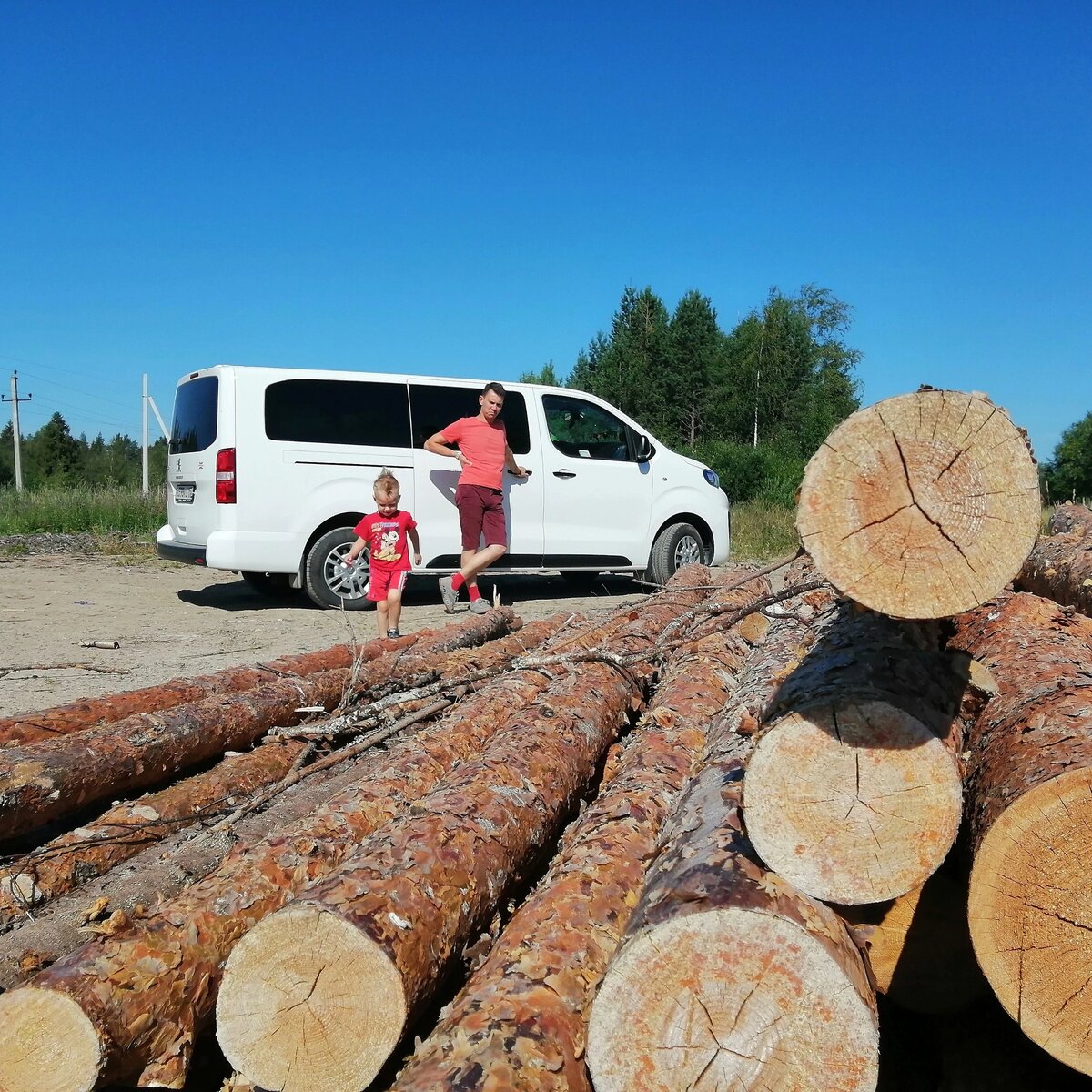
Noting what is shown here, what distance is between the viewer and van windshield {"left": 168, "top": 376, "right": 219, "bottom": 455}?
8.66m

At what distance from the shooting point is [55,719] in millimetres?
3930

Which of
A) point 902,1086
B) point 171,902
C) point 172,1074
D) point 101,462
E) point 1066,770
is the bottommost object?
point 902,1086

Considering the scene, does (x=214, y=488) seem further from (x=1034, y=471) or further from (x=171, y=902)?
(x=1034, y=471)

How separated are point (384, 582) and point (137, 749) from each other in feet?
12.2

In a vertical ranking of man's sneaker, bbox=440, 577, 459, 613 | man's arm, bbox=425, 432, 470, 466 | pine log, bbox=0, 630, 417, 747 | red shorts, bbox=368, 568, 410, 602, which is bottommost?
pine log, bbox=0, 630, 417, 747

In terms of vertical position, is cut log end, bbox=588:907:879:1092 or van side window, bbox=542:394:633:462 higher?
van side window, bbox=542:394:633:462

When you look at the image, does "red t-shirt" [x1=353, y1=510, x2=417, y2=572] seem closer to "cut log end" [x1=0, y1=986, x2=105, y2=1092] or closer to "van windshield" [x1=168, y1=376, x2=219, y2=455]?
"van windshield" [x1=168, y1=376, x2=219, y2=455]

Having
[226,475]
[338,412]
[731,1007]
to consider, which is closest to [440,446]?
[338,412]

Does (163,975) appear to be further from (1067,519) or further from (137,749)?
(1067,519)

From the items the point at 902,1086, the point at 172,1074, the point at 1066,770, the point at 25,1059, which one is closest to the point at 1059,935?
the point at 1066,770

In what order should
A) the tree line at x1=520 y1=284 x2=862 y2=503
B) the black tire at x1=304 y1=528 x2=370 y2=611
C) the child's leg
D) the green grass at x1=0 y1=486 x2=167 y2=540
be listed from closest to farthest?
the child's leg, the black tire at x1=304 y1=528 x2=370 y2=611, the green grass at x1=0 y1=486 x2=167 y2=540, the tree line at x1=520 y1=284 x2=862 y2=503

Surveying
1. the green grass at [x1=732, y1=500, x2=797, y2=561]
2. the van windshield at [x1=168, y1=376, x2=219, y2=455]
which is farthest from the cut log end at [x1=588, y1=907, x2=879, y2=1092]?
the green grass at [x1=732, y1=500, x2=797, y2=561]

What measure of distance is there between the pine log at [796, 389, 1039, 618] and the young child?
5457 millimetres

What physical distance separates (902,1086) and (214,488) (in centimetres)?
754
